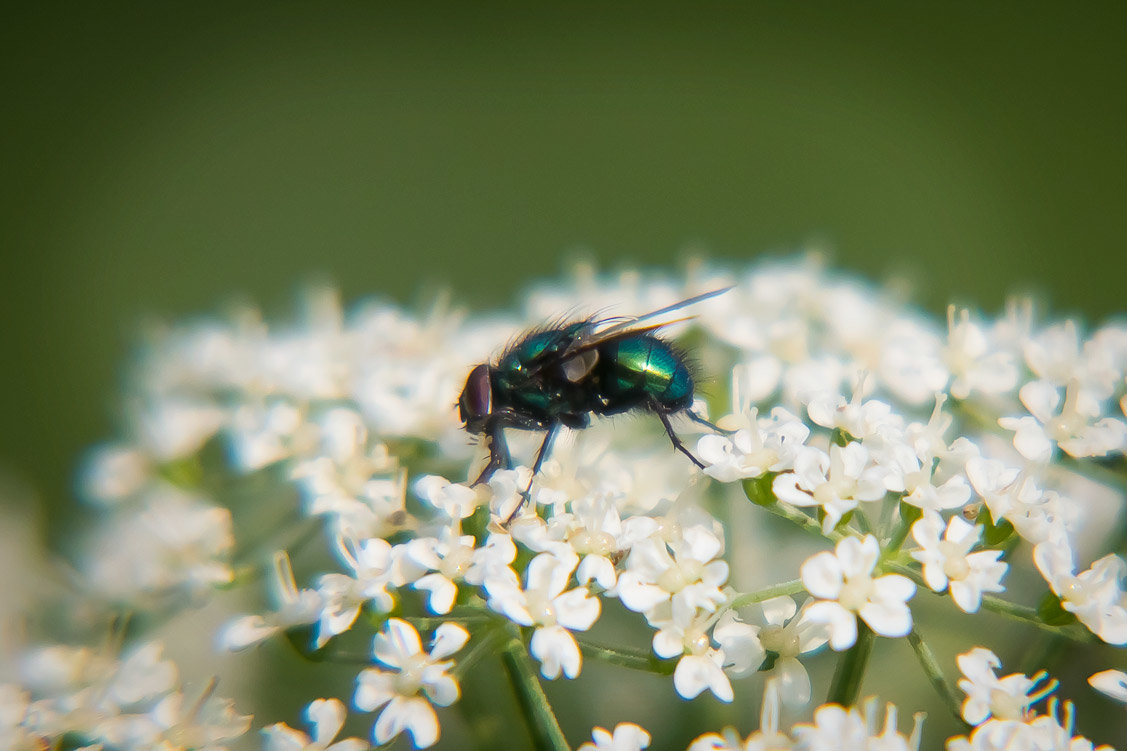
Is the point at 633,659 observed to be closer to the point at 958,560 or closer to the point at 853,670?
the point at 853,670

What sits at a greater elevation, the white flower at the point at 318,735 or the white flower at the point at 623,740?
the white flower at the point at 318,735

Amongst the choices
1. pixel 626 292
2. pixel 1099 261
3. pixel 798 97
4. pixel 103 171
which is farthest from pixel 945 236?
pixel 103 171

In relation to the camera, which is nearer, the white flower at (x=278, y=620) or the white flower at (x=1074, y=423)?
the white flower at (x=278, y=620)

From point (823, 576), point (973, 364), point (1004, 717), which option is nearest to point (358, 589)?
point (823, 576)

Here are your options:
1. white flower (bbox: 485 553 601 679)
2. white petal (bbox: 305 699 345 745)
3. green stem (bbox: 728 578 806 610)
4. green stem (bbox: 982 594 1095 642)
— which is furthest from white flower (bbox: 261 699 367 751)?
green stem (bbox: 982 594 1095 642)

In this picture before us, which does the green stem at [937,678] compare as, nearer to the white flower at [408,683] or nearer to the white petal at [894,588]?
the white petal at [894,588]

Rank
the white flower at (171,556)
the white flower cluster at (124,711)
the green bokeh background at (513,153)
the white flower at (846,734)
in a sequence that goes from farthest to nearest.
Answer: the green bokeh background at (513,153), the white flower at (171,556), the white flower cluster at (124,711), the white flower at (846,734)

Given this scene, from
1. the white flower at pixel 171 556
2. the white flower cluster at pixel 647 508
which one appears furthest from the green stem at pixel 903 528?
the white flower at pixel 171 556
